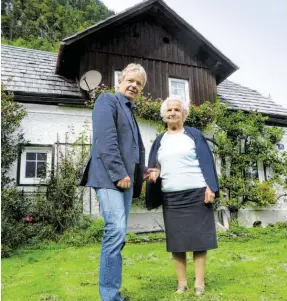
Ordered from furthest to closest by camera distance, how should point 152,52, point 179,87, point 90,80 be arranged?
point 179,87, point 152,52, point 90,80

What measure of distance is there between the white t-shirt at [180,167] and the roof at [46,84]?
5847 millimetres

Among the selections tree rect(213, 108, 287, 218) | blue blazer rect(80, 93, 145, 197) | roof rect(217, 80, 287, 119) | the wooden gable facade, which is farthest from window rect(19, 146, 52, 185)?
roof rect(217, 80, 287, 119)

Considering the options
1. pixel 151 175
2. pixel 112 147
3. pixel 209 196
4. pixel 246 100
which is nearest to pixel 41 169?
pixel 151 175

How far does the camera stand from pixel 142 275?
3902mm

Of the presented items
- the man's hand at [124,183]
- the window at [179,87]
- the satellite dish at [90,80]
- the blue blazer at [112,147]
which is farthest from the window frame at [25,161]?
the man's hand at [124,183]

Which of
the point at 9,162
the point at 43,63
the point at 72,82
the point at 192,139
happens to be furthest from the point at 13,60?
the point at 192,139

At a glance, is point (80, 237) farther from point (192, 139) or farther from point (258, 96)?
point (258, 96)

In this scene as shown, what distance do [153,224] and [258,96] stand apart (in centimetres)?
716

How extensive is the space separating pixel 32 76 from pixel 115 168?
8.48 m

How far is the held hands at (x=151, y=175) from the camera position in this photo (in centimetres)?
319

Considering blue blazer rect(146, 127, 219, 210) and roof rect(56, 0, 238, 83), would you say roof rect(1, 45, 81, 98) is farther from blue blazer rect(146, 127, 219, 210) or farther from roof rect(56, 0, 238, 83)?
blue blazer rect(146, 127, 219, 210)

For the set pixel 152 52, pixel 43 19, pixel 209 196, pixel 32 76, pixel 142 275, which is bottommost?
pixel 142 275

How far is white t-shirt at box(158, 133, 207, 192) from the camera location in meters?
3.16

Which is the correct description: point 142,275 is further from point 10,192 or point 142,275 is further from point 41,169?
point 41,169
